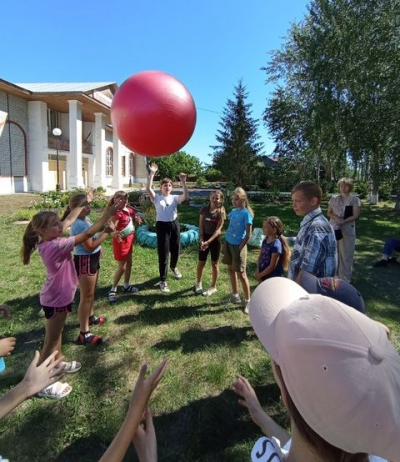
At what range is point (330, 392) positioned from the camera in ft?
2.23

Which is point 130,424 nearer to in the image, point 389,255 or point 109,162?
point 389,255

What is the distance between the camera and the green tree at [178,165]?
43.2m

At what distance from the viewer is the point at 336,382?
680 mm

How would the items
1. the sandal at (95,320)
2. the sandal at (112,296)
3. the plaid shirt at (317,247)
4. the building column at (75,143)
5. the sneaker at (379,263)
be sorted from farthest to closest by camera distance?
the building column at (75,143), the sneaker at (379,263), the sandal at (112,296), the sandal at (95,320), the plaid shirt at (317,247)

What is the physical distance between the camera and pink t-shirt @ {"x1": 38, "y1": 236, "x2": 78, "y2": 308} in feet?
8.48

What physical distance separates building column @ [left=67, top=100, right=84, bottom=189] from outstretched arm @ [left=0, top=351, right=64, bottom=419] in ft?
75.4

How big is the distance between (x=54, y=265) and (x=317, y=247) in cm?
221

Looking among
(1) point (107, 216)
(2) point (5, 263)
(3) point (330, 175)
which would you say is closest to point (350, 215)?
(1) point (107, 216)

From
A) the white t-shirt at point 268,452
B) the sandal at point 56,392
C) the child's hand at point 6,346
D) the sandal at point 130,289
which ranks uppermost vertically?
the white t-shirt at point 268,452

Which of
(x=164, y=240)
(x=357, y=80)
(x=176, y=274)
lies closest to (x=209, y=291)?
(x=176, y=274)

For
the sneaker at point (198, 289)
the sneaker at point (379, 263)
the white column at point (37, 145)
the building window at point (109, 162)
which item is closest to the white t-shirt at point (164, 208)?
the sneaker at point (198, 289)

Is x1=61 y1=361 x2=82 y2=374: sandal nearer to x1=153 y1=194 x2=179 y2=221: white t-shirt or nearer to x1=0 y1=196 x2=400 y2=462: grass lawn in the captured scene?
x1=0 y1=196 x2=400 y2=462: grass lawn

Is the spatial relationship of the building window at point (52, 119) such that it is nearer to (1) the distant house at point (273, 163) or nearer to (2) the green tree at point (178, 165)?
(1) the distant house at point (273, 163)

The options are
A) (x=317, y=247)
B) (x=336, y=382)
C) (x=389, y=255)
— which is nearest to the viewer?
(x=336, y=382)
